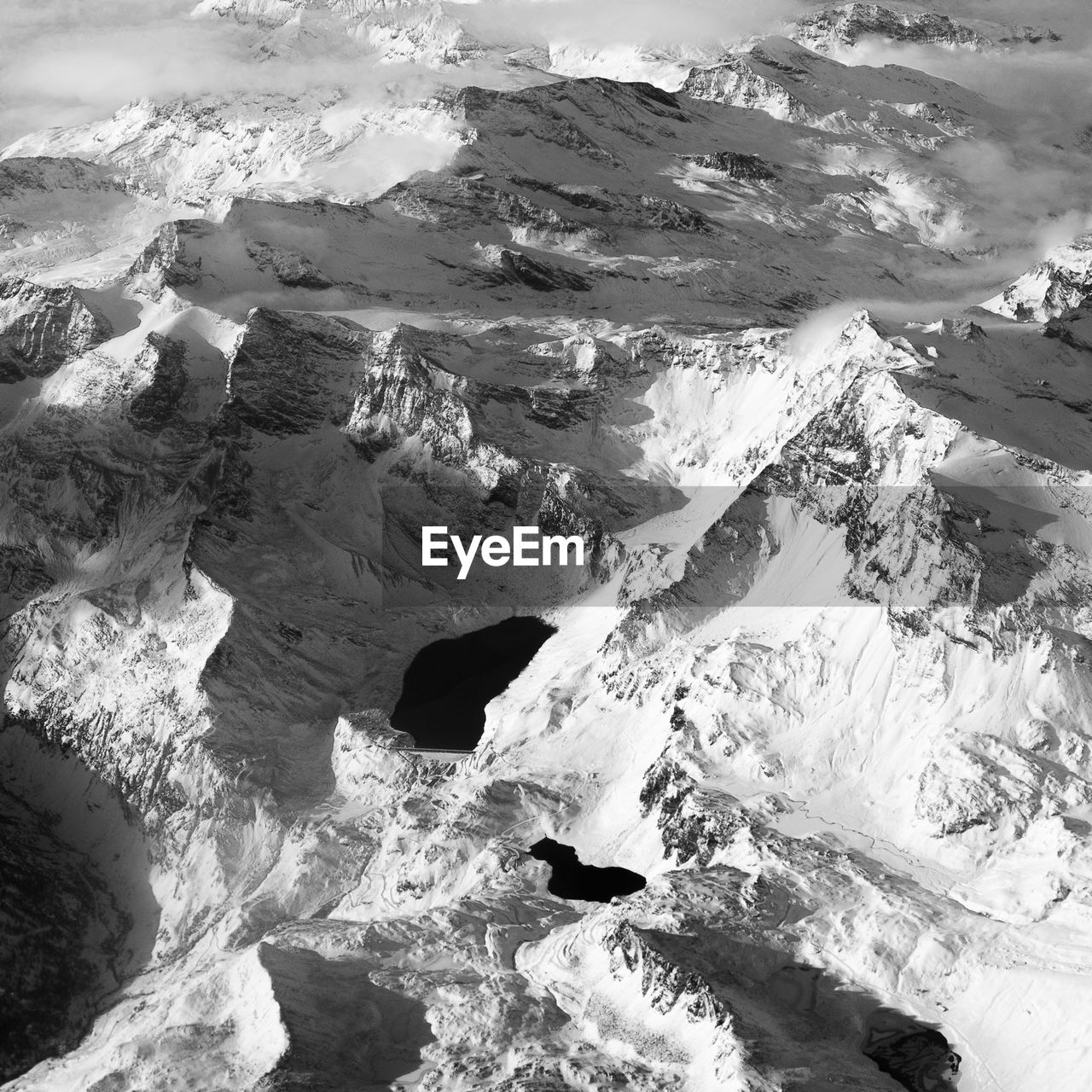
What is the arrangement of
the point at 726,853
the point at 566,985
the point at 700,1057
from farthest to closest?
the point at 726,853 < the point at 566,985 < the point at 700,1057

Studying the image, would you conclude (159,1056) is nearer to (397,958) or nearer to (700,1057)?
(397,958)

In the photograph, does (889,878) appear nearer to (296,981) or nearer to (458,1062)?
(458,1062)

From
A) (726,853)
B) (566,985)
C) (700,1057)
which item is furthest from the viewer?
(726,853)

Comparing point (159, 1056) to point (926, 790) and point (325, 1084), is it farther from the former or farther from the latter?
point (926, 790)

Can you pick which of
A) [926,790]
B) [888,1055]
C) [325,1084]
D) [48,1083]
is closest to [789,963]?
[888,1055]

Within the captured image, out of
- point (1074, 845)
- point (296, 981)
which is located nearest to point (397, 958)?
point (296, 981)

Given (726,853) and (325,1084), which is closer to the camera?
(325,1084)

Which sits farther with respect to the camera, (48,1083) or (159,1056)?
(48,1083)

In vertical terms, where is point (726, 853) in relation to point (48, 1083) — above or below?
above
